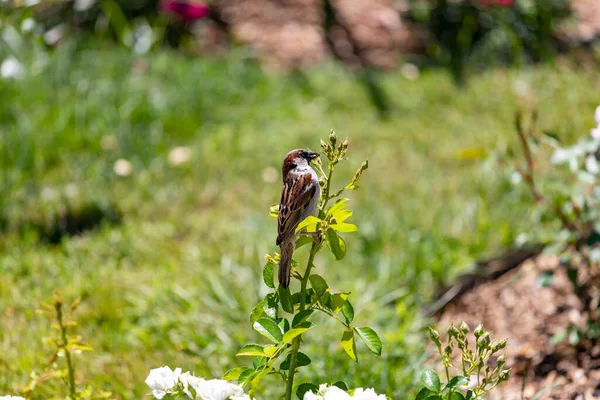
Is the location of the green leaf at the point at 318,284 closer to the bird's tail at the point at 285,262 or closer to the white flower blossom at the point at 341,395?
the bird's tail at the point at 285,262

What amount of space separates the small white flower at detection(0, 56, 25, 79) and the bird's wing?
3.43 meters

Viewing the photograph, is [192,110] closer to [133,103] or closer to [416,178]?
[133,103]

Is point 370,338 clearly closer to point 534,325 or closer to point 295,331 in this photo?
point 295,331

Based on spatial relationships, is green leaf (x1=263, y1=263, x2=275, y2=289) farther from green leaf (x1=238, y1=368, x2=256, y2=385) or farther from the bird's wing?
green leaf (x1=238, y1=368, x2=256, y2=385)

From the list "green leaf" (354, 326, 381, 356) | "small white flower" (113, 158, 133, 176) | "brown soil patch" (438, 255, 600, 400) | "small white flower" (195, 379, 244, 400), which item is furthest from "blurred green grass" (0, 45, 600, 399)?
"small white flower" (195, 379, 244, 400)

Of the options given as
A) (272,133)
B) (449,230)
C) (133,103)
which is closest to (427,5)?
(272,133)

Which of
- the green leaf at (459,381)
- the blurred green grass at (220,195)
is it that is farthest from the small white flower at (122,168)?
the green leaf at (459,381)

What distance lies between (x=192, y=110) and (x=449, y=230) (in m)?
2.06

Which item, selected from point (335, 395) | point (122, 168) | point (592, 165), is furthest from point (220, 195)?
point (335, 395)

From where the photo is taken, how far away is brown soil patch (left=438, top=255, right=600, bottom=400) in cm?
225

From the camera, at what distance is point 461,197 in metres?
3.73

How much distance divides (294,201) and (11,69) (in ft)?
11.4

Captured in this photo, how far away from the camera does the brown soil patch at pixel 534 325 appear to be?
225 centimetres

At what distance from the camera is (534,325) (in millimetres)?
2682
